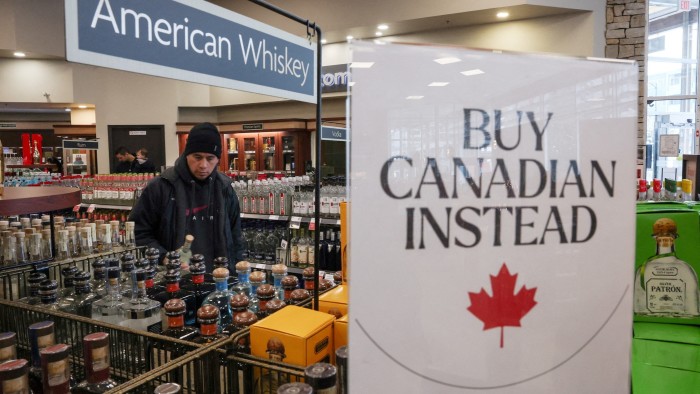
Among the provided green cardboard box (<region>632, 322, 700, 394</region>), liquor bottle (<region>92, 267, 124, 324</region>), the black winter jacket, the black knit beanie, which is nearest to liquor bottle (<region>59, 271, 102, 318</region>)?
liquor bottle (<region>92, 267, 124, 324</region>)

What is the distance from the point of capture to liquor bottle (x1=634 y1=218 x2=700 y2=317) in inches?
46.0

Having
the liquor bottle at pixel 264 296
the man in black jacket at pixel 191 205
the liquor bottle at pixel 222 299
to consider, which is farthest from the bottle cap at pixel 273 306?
the man in black jacket at pixel 191 205

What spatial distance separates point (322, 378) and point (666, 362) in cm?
80

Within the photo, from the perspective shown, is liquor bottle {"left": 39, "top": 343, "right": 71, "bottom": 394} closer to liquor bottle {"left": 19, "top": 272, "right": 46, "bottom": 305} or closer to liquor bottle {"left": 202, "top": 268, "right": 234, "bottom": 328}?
liquor bottle {"left": 202, "top": 268, "right": 234, "bottom": 328}

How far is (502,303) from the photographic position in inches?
32.8

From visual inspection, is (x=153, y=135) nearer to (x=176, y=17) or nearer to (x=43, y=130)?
(x=43, y=130)

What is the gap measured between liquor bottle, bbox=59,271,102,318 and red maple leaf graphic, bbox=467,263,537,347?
4.33 feet

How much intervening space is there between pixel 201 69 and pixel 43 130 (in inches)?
590

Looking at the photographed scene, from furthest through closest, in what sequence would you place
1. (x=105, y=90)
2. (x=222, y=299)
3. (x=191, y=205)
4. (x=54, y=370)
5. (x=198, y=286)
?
(x=105, y=90) < (x=191, y=205) < (x=198, y=286) < (x=222, y=299) < (x=54, y=370)

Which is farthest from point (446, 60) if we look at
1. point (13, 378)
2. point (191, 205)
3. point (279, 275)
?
point (191, 205)

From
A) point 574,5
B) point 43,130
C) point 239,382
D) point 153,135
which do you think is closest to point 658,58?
point 574,5

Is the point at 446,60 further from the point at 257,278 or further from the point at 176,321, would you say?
the point at 257,278

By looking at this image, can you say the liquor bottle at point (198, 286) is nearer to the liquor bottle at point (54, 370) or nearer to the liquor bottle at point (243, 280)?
the liquor bottle at point (243, 280)

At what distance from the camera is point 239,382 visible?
42.0 inches
